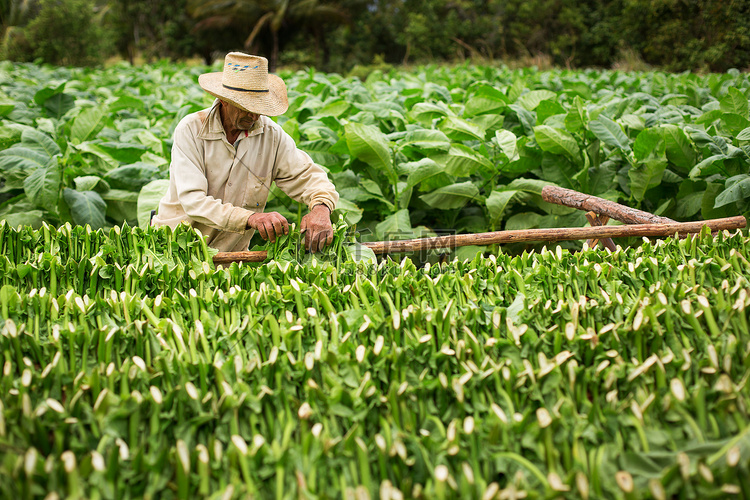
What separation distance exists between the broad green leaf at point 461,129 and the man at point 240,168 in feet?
4.13

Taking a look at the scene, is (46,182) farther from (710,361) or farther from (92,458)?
(710,361)

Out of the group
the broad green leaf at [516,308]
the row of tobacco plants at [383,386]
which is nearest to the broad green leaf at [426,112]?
the row of tobacco plants at [383,386]

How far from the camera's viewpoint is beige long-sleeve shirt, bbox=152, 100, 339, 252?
7.77ft

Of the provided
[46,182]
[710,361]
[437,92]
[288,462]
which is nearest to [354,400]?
[288,462]

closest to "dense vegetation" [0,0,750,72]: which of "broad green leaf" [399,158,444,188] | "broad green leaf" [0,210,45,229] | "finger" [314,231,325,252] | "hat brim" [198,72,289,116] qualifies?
"broad green leaf" [399,158,444,188]

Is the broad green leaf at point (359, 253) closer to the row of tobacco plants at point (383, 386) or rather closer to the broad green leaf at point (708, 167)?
the row of tobacco plants at point (383, 386)

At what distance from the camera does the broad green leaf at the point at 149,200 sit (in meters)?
2.93

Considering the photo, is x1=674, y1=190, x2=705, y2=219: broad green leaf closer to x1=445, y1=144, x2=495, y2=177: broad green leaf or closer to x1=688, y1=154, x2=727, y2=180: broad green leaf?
x1=688, y1=154, x2=727, y2=180: broad green leaf

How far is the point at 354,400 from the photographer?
128cm

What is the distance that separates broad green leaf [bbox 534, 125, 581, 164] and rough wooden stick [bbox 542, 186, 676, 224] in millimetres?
560

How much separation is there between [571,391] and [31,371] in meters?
1.35

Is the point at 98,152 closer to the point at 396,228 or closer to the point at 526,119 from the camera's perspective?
the point at 396,228

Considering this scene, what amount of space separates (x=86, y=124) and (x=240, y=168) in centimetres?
184

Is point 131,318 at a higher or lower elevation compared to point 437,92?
lower
